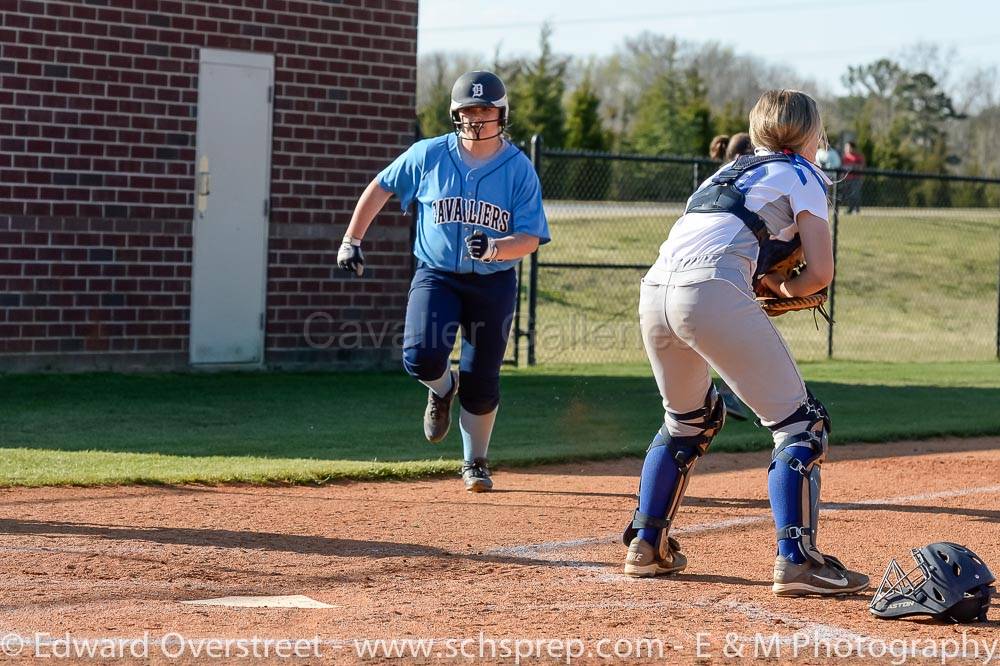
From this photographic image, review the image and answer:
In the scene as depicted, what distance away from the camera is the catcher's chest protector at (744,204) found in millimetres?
5156

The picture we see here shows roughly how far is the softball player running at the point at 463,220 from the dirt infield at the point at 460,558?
978mm

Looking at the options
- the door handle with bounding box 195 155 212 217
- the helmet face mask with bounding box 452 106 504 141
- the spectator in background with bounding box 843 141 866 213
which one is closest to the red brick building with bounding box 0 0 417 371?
the door handle with bounding box 195 155 212 217

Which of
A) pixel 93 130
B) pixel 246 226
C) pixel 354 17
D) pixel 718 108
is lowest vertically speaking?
pixel 246 226

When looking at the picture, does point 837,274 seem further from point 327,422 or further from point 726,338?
point 726,338

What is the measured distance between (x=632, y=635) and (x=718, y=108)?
72080 millimetres

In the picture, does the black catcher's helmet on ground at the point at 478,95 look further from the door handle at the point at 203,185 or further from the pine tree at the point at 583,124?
the pine tree at the point at 583,124

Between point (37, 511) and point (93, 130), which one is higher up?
point (93, 130)

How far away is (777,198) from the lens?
510 cm

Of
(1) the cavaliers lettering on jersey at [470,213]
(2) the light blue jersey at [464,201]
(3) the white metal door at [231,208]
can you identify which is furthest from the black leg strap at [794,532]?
(3) the white metal door at [231,208]

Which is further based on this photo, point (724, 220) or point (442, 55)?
point (442, 55)

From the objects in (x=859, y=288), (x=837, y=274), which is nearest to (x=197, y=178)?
(x=837, y=274)

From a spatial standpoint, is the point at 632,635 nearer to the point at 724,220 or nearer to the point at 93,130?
the point at 724,220

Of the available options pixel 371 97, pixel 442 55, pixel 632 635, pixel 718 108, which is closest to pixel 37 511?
pixel 632 635

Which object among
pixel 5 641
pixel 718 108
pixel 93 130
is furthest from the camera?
pixel 718 108
